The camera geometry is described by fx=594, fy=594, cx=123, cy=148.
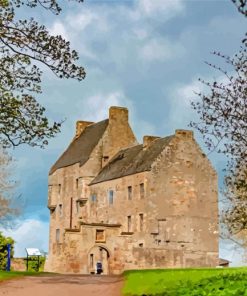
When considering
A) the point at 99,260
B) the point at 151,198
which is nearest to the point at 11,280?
the point at 151,198

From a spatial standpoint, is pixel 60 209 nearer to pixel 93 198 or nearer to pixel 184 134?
pixel 93 198

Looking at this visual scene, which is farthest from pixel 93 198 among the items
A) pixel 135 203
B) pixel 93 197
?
pixel 135 203

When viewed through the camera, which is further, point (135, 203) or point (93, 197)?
point (93, 197)

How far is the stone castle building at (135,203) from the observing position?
54500 millimetres

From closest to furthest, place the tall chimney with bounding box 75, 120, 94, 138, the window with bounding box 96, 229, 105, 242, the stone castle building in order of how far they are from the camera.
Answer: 1. the stone castle building
2. the window with bounding box 96, 229, 105, 242
3. the tall chimney with bounding box 75, 120, 94, 138

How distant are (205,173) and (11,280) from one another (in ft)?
127

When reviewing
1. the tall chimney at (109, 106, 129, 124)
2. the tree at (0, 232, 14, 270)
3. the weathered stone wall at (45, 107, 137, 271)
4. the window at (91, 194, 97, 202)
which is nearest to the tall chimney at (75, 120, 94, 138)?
the weathered stone wall at (45, 107, 137, 271)

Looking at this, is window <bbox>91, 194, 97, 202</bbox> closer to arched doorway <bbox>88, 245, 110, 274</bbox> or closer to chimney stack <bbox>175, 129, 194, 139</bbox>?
arched doorway <bbox>88, 245, 110, 274</bbox>

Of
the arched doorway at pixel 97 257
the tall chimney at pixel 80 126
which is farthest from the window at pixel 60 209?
the tall chimney at pixel 80 126

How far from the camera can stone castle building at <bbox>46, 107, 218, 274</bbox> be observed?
5450cm

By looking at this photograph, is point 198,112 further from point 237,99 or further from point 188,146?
point 188,146

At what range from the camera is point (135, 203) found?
60969 millimetres

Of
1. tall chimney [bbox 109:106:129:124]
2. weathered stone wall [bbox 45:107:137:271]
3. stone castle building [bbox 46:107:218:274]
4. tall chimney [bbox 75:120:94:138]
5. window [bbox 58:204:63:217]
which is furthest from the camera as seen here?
tall chimney [bbox 75:120:94:138]

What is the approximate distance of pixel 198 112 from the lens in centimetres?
2583
